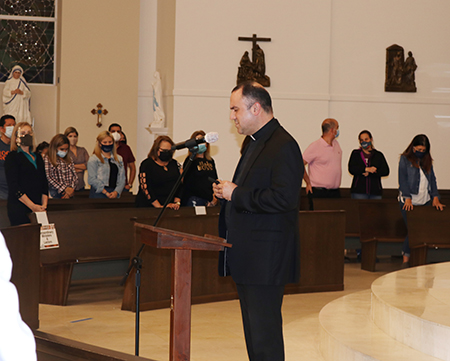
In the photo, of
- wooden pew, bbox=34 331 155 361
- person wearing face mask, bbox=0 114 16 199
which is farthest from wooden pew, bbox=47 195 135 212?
wooden pew, bbox=34 331 155 361

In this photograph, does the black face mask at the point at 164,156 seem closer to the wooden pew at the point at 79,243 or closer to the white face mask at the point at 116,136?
the wooden pew at the point at 79,243

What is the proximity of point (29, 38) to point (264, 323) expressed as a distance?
40.7ft

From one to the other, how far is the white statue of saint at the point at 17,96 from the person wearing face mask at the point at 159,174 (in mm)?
7052

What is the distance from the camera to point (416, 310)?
3.81 meters

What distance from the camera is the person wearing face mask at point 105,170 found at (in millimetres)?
7672

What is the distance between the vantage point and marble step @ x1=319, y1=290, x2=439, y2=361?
11.8 feet

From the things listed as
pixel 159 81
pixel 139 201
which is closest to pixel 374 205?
pixel 139 201

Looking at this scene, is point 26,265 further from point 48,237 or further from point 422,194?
point 422,194

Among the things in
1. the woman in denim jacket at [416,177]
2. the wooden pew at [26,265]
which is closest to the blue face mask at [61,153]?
the wooden pew at [26,265]

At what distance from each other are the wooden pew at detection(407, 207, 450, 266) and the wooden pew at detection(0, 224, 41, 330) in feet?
15.3

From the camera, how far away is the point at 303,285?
6.62m

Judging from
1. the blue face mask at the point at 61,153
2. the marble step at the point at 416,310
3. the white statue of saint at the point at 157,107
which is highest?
the white statue of saint at the point at 157,107

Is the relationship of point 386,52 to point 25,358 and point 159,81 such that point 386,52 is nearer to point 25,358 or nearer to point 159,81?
point 159,81

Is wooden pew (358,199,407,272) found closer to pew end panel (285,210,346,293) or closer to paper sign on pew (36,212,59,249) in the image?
pew end panel (285,210,346,293)
